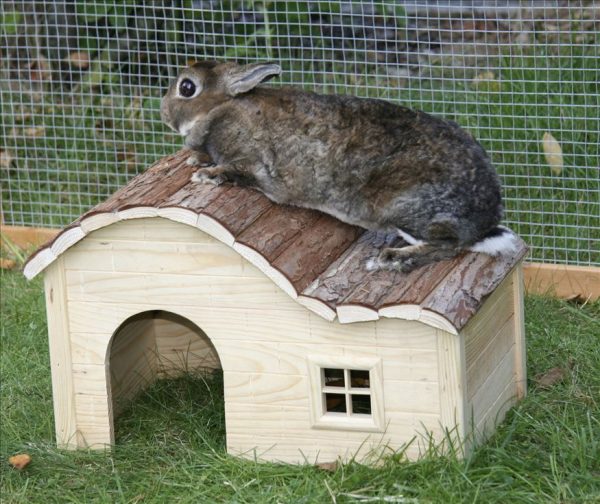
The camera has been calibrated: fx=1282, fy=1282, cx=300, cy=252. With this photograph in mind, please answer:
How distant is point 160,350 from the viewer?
15.5 feet

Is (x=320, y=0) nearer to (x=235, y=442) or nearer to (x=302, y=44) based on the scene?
(x=302, y=44)

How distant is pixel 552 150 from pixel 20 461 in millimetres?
2755

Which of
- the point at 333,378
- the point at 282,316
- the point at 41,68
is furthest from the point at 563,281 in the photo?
the point at 41,68

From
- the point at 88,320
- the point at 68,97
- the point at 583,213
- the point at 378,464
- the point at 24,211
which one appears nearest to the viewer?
the point at 378,464

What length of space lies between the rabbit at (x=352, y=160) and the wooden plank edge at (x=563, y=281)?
1182 millimetres

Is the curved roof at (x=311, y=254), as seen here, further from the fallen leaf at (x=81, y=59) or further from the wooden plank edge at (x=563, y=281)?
the fallen leaf at (x=81, y=59)

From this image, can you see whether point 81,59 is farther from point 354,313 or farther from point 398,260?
point 354,313

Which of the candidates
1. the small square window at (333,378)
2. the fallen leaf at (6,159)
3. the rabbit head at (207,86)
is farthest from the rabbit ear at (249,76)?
the fallen leaf at (6,159)

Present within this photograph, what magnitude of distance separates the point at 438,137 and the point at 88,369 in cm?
132

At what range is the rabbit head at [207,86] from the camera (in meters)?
4.10

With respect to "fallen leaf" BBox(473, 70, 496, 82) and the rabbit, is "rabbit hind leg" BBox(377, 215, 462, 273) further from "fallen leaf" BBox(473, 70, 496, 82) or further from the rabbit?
"fallen leaf" BBox(473, 70, 496, 82)

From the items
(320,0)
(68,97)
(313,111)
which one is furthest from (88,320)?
(68,97)

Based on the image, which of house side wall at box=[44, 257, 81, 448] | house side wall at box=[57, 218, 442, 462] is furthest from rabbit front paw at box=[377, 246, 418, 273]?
house side wall at box=[44, 257, 81, 448]

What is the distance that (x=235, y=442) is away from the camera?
156 inches
